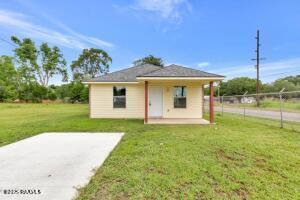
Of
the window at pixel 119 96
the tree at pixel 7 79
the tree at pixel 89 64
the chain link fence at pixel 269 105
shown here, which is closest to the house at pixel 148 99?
the window at pixel 119 96

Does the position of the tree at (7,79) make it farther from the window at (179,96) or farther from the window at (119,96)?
the window at (179,96)

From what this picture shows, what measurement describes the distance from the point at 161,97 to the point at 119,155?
24.6 ft

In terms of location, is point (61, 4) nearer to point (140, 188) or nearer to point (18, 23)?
point (18, 23)

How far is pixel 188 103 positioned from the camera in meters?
11.7

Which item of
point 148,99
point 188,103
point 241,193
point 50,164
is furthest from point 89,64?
point 241,193

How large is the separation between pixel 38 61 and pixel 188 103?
42497 millimetres

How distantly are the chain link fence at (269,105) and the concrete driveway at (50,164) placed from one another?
8130mm

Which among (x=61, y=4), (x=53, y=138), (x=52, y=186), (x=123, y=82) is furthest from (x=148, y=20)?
(x=52, y=186)

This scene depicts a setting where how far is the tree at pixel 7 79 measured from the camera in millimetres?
36906

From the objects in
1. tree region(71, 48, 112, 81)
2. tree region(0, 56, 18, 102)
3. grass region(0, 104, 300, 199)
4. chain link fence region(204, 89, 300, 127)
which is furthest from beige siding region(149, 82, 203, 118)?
tree region(0, 56, 18, 102)

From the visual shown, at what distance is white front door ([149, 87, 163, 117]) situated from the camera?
1169cm

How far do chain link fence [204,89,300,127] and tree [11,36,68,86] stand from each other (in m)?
38.6

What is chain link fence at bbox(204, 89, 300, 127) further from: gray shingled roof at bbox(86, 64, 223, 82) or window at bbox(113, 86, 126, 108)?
window at bbox(113, 86, 126, 108)

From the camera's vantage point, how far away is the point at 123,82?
11664mm
